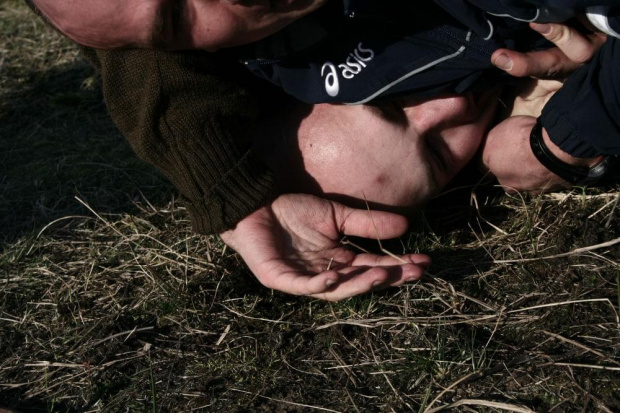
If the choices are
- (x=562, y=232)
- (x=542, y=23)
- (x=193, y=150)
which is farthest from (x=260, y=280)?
(x=542, y=23)

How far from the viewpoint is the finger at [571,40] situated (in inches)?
57.3

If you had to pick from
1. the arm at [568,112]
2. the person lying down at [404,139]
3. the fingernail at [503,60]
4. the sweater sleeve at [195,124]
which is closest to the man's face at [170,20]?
the sweater sleeve at [195,124]

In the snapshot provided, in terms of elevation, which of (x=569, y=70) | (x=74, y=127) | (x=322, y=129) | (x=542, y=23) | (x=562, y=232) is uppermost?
(x=542, y=23)

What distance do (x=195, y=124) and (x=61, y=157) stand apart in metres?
0.76

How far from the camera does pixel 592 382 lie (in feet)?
4.02

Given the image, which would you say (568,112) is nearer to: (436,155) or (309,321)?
(436,155)

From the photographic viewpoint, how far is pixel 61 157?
7.12ft

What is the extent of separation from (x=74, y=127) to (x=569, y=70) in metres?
1.50

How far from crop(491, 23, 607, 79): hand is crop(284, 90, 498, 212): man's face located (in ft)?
0.58

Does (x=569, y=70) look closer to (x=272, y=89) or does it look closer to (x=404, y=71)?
(x=404, y=71)

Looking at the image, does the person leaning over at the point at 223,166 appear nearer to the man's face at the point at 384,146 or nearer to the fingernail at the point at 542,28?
the man's face at the point at 384,146

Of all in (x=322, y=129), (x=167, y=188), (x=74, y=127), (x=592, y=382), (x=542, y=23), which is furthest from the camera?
(x=74, y=127)

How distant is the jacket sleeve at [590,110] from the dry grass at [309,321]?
153mm

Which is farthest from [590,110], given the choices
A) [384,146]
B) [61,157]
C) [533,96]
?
[61,157]
